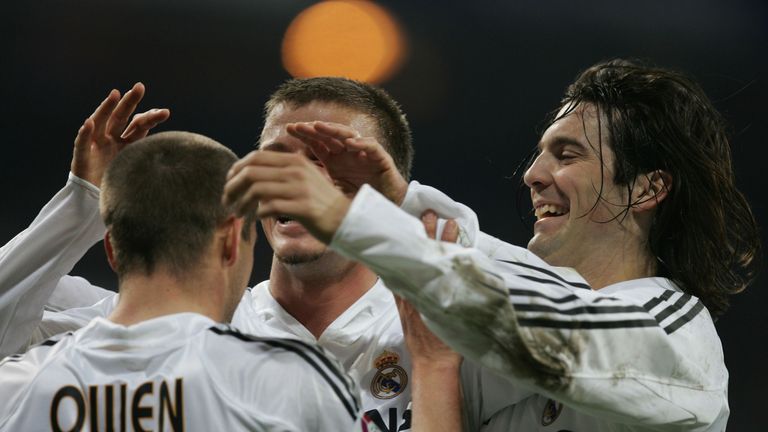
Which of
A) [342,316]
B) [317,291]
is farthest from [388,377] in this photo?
[317,291]

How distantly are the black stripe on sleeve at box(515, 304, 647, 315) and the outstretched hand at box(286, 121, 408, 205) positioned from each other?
42 cm

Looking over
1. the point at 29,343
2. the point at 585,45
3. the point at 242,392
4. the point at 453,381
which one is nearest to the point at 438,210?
the point at 453,381

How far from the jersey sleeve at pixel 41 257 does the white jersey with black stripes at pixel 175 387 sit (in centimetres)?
62

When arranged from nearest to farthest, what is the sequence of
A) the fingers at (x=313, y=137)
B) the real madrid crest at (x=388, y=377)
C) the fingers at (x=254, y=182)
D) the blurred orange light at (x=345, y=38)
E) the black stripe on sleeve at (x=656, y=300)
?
the fingers at (x=254, y=182) < the fingers at (x=313, y=137) < the black stripe on sleeve at (x=656, y=300) < the real madrid crest at (x=388, y=377) < the blurred orange light at (x=345, y=38)

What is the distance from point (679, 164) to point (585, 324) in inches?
29.5

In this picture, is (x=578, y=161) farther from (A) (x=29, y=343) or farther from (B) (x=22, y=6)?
(B) (x=22, y=6)

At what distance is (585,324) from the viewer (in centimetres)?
187

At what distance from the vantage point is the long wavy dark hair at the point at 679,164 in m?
2.46

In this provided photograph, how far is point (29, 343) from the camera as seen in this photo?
92.4 inches

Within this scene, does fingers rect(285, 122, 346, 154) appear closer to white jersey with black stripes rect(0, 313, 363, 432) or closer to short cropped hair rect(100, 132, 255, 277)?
short cropped hair rect(100, 132, 255, 277)

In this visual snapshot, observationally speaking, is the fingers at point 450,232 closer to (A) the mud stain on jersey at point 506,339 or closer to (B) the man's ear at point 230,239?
(A) the mud stain on jersey at point 506,339

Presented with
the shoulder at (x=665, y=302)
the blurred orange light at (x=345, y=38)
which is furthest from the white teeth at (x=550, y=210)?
the blurred orange light at (x=345, y=38)

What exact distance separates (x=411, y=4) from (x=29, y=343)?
12.6 feet

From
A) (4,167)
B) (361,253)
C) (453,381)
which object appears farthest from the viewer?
(4,167)
